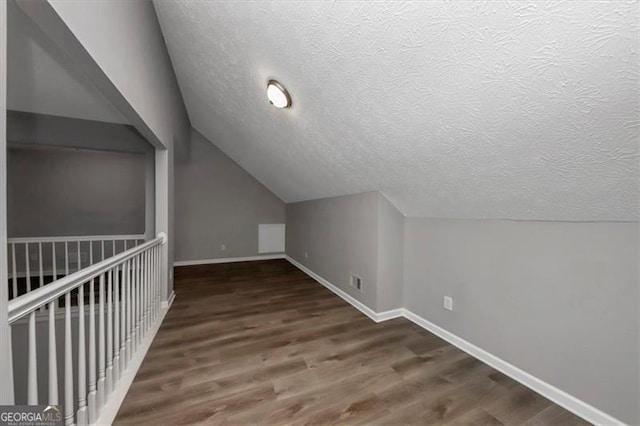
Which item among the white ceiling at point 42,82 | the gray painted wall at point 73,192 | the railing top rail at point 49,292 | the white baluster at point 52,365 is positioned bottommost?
the white baluster at point 52,365

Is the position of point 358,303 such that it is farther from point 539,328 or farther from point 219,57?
point 219,57

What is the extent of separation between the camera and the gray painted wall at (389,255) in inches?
95.0

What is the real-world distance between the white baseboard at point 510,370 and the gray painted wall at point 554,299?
1.4 inches

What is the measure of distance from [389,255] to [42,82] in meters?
3.41

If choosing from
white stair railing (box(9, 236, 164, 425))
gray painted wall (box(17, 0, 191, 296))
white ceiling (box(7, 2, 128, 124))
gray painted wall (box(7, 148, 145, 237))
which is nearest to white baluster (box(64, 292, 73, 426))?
white stair railing (box(9, 236, 164, 425))

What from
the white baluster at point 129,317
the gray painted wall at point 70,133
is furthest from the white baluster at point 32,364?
the gray painted wall at point 70,133

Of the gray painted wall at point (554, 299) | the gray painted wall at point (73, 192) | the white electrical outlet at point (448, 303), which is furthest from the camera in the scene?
the gray painted wall at point (73, 192)

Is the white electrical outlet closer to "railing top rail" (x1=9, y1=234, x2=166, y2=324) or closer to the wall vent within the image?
the wall vent

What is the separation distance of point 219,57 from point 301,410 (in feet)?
8.68

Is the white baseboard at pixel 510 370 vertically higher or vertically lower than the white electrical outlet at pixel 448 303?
lower

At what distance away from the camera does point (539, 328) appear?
1.52m

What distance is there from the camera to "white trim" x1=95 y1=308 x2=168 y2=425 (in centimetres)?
124

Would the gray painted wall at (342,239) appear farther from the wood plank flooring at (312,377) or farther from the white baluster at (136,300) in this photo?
the white baluster at (136,300)

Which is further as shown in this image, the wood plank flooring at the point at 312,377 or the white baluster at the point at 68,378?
the wood plank flooring at the point at 312,377
